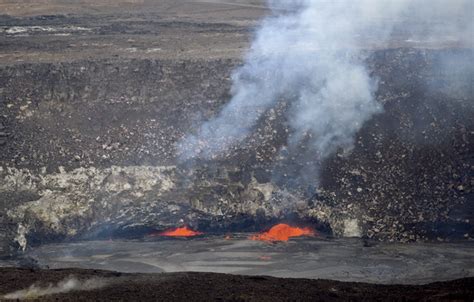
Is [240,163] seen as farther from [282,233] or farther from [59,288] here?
[59,288]

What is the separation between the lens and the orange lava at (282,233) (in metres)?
16.9

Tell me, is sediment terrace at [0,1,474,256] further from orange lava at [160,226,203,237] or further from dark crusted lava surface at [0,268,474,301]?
dark crusted lava surface at [0,268,474,301]

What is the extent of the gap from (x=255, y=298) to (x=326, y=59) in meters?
11.6

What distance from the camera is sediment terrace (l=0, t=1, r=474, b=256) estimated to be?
56.6ft

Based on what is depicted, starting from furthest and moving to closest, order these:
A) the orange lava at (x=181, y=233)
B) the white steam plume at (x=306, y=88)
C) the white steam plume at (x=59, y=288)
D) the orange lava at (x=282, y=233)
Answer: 1. the white steam plume at (x=306, y=88)
2. the orange lava at (x=181, y=233)
3. the orange lava at (x=282, y=233)
4. the white steam plume at (x=59, y=288)

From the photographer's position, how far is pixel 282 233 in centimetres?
1709

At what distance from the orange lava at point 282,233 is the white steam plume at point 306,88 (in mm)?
2525

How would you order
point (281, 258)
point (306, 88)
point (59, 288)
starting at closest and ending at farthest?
point (59, 288) < point (281, 258) < point (306, 88)

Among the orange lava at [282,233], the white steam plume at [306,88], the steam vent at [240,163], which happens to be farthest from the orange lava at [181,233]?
the white steam plume at [306,88]

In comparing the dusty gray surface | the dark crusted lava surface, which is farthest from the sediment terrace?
the dark crusted lava surface

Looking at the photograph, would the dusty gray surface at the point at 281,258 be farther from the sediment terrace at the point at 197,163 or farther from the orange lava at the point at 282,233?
the sediment terrace at the point at 197,163

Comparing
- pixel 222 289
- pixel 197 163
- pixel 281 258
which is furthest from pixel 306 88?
pixel 222 289

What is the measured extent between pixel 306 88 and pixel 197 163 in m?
4.46

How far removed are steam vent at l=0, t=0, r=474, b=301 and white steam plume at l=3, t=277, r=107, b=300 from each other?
50mm
